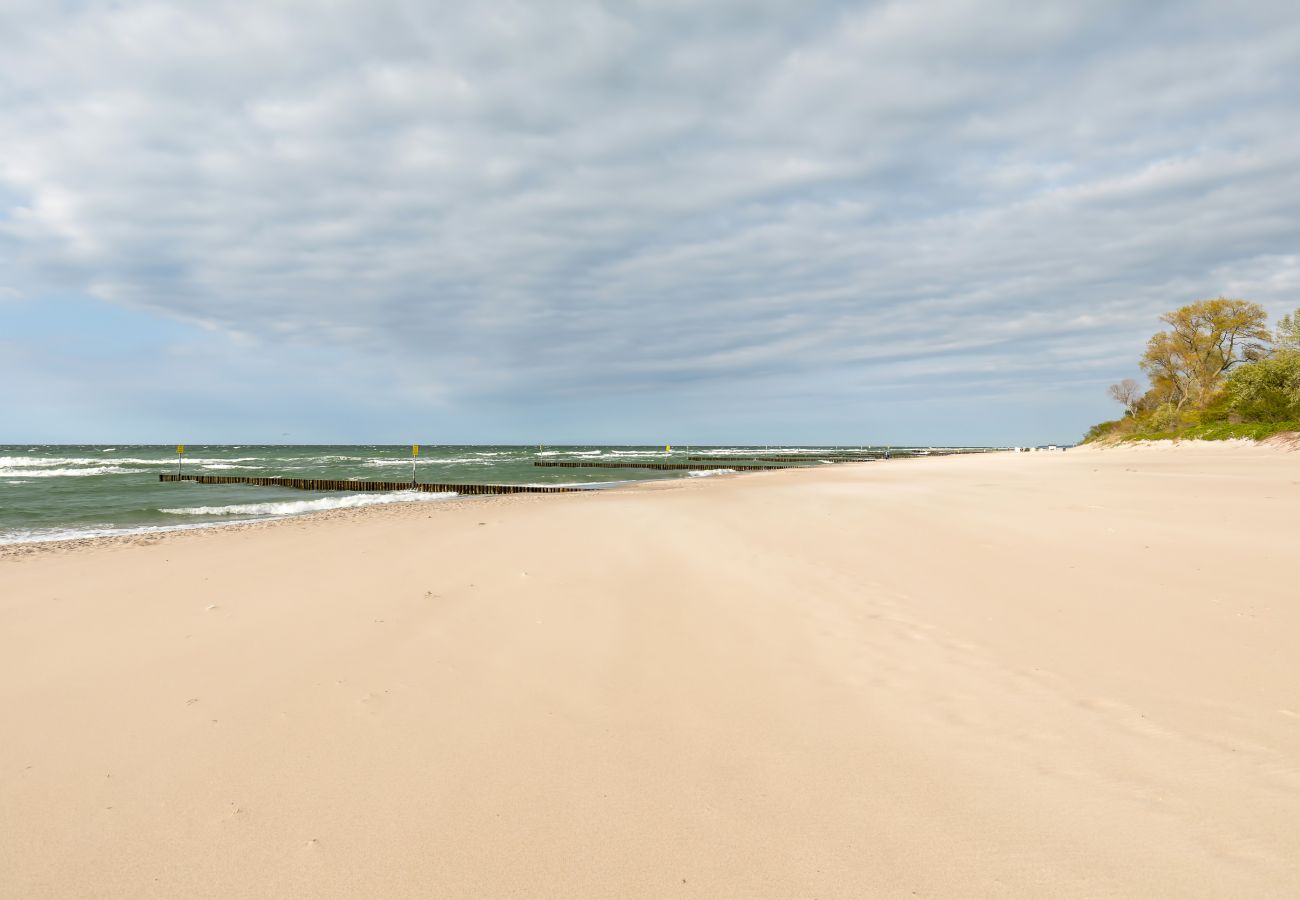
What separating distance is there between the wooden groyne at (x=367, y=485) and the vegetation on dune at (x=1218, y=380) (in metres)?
39.1

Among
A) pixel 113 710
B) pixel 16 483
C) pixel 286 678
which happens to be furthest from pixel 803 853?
pixel 16 483

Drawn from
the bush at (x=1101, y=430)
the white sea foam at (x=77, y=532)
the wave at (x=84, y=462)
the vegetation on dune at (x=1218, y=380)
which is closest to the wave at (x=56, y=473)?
the wave at (x=84, y=462)

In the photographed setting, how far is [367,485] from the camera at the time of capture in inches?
1336

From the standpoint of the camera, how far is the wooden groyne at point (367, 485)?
29.7 metres

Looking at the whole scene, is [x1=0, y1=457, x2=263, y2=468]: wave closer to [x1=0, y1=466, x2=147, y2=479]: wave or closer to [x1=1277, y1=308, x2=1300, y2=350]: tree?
[x1=0, y1=466, x2=147, y2=479]: wave

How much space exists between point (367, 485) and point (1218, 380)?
66.2 m

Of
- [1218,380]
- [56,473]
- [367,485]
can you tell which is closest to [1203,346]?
[1218,380]

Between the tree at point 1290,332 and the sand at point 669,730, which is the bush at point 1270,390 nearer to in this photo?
the tree at point 1290,332

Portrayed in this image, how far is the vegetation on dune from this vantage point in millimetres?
35344

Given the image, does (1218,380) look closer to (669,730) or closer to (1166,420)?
(1166,420)

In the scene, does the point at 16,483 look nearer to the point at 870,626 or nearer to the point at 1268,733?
the point at 870,626

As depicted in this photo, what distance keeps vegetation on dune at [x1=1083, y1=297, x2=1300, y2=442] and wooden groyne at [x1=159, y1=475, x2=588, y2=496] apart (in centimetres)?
3911

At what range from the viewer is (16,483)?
32.8m

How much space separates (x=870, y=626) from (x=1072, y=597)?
7.69ft
